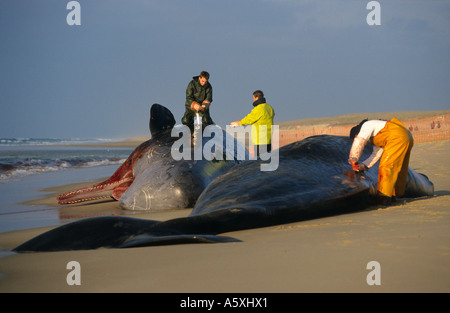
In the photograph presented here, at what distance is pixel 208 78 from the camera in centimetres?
868

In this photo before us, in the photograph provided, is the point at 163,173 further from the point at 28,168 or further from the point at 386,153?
the point at 28,168

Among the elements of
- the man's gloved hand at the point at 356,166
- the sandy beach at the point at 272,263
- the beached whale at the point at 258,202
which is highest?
the man's gloved hand at the point at 356,166

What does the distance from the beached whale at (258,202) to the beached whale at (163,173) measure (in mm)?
1634

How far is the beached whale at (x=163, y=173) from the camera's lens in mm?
6754

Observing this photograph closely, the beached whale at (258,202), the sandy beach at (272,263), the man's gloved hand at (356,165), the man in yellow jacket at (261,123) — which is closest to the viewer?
the sandy beach at (272,263)

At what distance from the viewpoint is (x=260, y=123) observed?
9617 mm

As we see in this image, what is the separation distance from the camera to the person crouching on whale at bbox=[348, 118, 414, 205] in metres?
5.17

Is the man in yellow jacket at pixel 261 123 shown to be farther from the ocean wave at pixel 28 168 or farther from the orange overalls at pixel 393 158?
the ocean wave at pixel 28 168

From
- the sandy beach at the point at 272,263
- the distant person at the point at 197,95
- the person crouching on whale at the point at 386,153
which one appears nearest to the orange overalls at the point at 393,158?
the person crouching on whale at the point at 386,153

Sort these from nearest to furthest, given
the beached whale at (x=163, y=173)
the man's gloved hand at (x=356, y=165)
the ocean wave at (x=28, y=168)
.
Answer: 1. the man's gloved hand at (x=356, y=165)
2. the beached whale at (x=163, y=173)
3. the ocean wave at (x=28, y=168)

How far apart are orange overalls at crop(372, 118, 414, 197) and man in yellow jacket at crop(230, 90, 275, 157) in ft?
13.7

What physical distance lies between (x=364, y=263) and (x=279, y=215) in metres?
1.62

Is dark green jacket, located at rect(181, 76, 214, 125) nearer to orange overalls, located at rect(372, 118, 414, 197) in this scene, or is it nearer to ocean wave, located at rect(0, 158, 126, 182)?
orange overalls, located at rect(372, 118, 414, 197)

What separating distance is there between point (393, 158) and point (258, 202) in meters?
1.75
